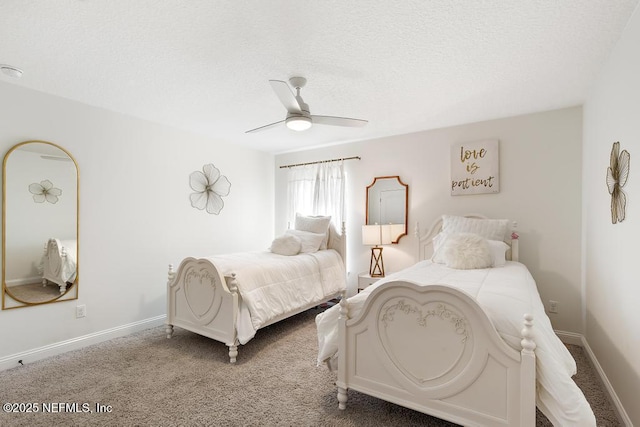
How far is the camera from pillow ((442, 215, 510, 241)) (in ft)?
10.5

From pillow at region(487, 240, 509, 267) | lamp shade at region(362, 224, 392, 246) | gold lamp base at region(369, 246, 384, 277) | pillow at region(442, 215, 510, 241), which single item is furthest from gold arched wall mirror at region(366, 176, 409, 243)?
pillow at region(487, 240, 509, 267)

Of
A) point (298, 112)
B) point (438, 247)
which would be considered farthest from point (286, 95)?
point (438, 247)

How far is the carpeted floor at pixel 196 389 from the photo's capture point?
6.35 feet

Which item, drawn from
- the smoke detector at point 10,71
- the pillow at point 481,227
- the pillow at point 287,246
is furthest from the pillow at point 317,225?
the smoke detector at point 10,71

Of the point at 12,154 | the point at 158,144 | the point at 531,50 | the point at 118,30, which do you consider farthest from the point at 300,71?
the point at 12,154

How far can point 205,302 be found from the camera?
117 inches

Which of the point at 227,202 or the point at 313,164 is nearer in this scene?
the point at 227,202

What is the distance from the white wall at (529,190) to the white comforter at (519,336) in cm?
115

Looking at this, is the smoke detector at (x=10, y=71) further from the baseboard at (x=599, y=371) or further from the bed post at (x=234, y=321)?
the baseboard at (x=599, y=371)

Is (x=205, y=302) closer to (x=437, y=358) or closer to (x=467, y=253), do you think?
(x=437, y=358)

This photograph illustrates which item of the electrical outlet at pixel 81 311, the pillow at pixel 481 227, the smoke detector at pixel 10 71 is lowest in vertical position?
the electrical outlet at pixel 81 311

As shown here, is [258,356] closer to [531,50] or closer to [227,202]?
[227,202]

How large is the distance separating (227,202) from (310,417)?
3.28 m

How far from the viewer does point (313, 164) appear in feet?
16.2
